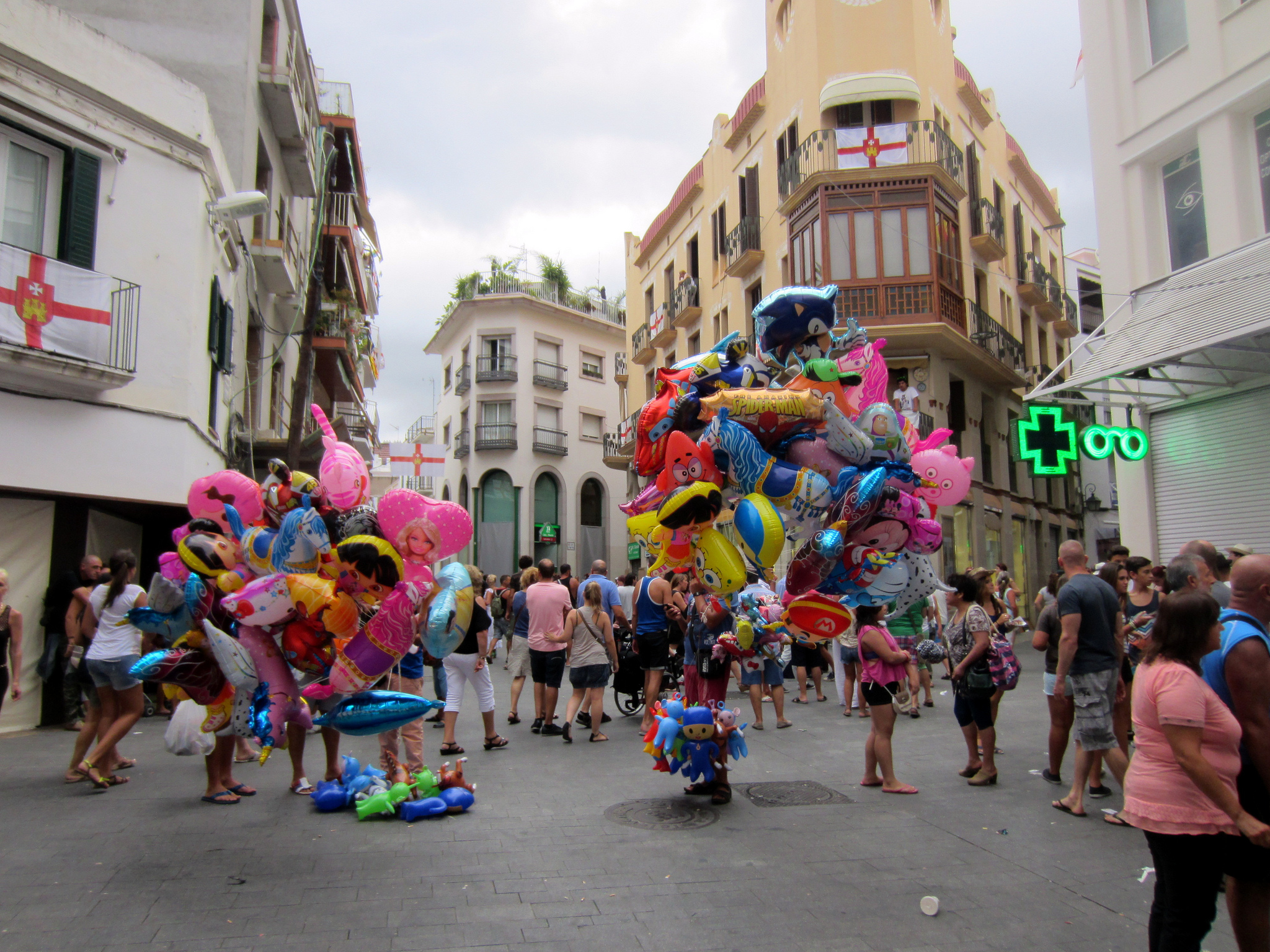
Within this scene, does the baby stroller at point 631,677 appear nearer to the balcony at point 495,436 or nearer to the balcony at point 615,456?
the balcony at point 615,456

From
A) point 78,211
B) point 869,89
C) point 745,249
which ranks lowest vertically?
point 78,211

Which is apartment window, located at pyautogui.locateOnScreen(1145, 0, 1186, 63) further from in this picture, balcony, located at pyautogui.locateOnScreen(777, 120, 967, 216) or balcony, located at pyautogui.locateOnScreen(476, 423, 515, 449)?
balcony, located at pyautogui.locateOnScreen(476, 423, 515, 449)

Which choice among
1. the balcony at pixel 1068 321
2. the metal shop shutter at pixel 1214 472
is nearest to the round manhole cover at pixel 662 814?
the metal shop shutter at pixel 1214 472

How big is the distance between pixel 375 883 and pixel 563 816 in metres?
1.65

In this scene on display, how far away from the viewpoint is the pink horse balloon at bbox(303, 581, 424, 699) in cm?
508

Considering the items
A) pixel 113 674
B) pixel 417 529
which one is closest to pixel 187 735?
pixel 113 674

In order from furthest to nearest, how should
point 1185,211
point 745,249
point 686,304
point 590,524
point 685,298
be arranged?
1. point 590,524
2. point 685,298
3. point 686,304
4. point 745,249
5. point 1185,211

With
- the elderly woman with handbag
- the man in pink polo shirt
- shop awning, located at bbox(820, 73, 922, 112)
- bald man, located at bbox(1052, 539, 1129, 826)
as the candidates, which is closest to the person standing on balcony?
shop awning, located at bbox(820, 73, 922, 112)

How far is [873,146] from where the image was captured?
18.3m

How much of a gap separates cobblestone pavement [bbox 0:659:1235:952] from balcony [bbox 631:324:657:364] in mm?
22669

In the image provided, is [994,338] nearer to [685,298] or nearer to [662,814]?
[685,298]

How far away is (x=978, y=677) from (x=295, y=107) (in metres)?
15.8

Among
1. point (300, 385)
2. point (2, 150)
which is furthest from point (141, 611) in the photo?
point (300, 385)

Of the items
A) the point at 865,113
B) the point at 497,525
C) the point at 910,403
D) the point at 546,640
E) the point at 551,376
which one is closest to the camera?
the point at 546,640
